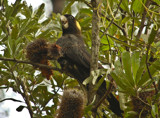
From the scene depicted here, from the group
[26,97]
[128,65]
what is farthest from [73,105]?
[26,97]

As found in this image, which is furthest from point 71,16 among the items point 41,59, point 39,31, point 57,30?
point 41,59

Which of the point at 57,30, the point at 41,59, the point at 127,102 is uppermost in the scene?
the point at 57,30

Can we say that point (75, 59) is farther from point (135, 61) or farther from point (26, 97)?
point (135, 61)

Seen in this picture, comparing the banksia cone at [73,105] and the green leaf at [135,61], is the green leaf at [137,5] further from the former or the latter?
the banksia cone at [73,105]

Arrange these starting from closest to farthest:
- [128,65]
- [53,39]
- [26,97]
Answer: [128,65]
[26,97]
[53,39]

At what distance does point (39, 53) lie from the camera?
2.37 meters

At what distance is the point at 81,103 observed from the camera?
2.01 meters

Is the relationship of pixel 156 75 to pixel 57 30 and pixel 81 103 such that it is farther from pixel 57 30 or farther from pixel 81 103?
pixel 57 30

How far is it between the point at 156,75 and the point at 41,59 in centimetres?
86

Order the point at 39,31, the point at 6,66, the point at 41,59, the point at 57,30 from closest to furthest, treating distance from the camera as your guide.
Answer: the point at 41,59 → the point at 6,66 → the point at 39,31 → the point at 57,30

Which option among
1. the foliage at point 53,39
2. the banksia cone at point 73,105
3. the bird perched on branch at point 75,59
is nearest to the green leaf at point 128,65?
the foliage at point 53,39

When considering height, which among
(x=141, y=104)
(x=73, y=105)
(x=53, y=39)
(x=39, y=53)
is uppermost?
(x=53, y=39)

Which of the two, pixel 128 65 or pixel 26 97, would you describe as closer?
pixel 128 65

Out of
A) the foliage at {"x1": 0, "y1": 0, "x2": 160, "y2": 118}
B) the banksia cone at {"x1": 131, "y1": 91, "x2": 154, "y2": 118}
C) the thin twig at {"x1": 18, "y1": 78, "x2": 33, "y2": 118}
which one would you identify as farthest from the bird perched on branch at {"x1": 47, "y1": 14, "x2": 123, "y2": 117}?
the banksia cone at {"x1": 131, "y1": 91, "x2": 154, "y2": 118}
